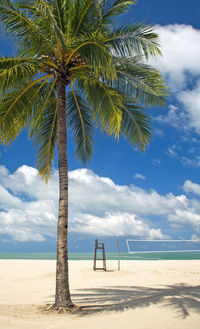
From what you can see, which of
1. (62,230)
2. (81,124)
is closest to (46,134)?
(81,124)

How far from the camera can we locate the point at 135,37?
830cm

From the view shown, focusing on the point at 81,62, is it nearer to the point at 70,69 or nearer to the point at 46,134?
the point at 70,69

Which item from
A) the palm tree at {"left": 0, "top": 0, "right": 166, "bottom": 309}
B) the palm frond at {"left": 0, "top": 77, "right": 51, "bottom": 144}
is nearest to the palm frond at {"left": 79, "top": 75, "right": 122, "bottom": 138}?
the palm tree at {"left": 0, "top": 0, "right": 166, "bottom": 309}

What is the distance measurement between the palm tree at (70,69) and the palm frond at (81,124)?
4.26 feet

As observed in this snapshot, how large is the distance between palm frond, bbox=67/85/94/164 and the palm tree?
51.1 inches

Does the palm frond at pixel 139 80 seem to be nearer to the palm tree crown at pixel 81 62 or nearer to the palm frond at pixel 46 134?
the palm tree crown at pixel 81 62

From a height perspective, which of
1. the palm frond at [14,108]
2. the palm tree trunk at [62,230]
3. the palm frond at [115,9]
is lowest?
the palm tree trunk at [62,230]

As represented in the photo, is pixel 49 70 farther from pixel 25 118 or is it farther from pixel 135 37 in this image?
pixel 135 37

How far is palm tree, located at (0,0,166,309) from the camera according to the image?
25.2 feet

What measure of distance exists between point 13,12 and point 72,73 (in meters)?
2.10

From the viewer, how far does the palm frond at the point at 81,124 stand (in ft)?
36.0

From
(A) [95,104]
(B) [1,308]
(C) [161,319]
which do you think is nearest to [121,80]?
(A) [95,104]

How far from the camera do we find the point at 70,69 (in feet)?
27.7

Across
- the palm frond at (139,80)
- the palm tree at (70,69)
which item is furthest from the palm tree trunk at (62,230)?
the palm frond at (139,80)
